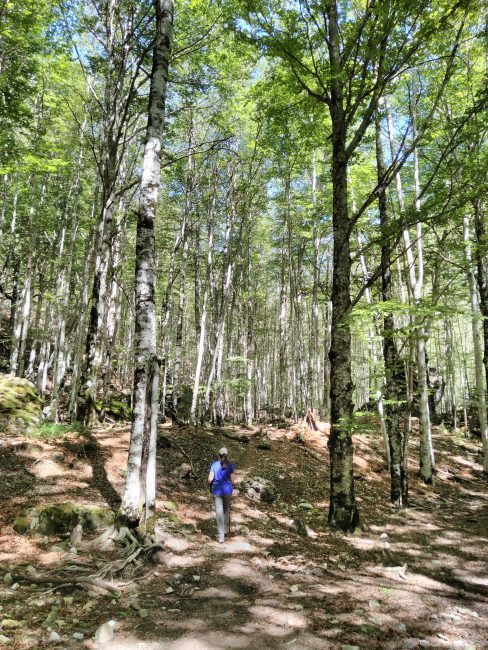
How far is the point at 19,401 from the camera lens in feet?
40.0

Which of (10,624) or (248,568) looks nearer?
(10,624)

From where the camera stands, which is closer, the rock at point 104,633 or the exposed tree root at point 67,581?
the rock at point 104,633

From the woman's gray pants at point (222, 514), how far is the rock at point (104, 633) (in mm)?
3164

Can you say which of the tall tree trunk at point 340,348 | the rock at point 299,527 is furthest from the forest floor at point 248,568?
the tall tree trunk at point 340,348

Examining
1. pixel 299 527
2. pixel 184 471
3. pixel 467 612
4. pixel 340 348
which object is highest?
pixel 340 348

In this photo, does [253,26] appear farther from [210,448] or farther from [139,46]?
[210,448]

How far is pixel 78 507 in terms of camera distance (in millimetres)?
6438

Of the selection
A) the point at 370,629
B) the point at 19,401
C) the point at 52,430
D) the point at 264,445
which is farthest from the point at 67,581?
the point at 264,445

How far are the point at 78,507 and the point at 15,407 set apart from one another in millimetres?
6676

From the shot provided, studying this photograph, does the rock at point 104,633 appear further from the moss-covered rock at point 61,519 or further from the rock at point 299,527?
the rock at point 299,527

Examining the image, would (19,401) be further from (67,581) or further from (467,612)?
(467,612)

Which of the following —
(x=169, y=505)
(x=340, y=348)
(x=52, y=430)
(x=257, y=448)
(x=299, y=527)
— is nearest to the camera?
(x=299, y=527)

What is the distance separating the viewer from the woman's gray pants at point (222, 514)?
6.74 m

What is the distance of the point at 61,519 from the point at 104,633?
9.64 feet
